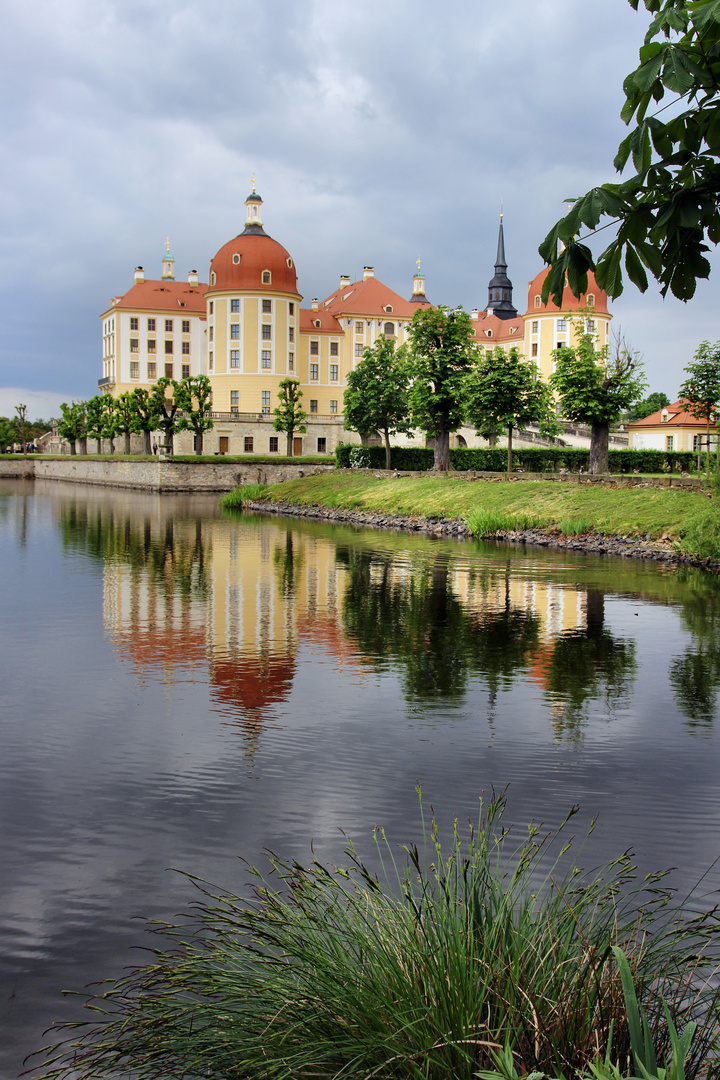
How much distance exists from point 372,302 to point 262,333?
45.7 ft

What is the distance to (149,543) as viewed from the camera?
27.0 meters

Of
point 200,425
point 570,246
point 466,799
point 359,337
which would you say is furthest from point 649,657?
point 359,337

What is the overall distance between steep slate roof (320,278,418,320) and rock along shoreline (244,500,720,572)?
170 ft

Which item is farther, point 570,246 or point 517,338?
point 517,338

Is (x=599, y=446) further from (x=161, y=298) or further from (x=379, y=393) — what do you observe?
(x=161, y=298)

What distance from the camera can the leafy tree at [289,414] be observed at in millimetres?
75000

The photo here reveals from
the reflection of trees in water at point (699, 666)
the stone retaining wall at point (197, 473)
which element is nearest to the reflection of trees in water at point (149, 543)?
the reflection of trees in water at point (699, 666)

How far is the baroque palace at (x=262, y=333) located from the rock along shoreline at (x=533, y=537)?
3780 cm

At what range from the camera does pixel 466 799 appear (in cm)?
672

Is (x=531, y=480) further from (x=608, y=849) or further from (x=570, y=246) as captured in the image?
(x=570, y=246)

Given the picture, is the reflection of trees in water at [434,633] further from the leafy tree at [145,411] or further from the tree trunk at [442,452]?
the leafy tree at [145,411]

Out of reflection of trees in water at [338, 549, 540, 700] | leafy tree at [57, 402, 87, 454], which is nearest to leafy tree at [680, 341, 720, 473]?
reflection of trees in water at [338, 549, 540, 700]

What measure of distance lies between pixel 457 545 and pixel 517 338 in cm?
7834

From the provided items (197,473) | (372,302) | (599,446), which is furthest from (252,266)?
(599,446)
